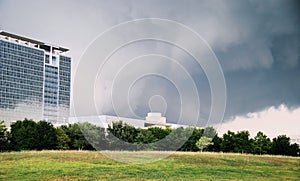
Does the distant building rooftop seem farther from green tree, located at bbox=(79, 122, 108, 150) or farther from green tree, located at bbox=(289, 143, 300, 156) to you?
green tree, located at bbox=(289, 143, 300, 156)

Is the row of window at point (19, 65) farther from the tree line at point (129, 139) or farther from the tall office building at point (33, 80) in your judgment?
the tree line at point (129, 139)

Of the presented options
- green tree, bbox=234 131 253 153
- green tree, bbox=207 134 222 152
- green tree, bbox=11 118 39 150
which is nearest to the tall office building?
green tree, bbox=11 118 39 150

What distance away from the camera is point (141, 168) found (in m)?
24.5

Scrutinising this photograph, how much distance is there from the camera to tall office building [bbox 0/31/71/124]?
300 feet

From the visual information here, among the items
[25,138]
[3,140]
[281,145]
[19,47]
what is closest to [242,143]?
[281,145]

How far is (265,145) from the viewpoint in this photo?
41688 millimetres

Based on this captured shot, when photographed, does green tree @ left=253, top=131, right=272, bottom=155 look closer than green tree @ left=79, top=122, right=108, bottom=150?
No

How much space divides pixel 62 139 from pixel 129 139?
6.19 meters

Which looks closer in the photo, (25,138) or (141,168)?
(141,168)

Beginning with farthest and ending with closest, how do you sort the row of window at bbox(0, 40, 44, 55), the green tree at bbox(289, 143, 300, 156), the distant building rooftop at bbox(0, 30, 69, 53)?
the distant building rooftop at bbox(0, 30, 69, 53) < the row of window at bbox(0, 40, 44, 55) < the green tree at bbox(289, 143, 300, 156)

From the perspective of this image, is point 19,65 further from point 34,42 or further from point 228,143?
point 228,143

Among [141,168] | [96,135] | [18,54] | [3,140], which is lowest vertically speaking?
[141,168]

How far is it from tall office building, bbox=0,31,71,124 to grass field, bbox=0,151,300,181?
6679 cm

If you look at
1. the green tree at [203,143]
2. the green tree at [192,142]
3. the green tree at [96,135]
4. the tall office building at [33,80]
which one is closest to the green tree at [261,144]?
the green tree at [203,143]
